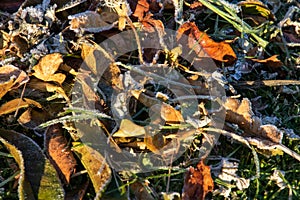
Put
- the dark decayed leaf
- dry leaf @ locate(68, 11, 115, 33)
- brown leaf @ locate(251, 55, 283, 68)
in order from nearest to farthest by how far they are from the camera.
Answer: the dark decayed leaf → dry leaf @ locate(68, 11, 115, 33) → brown leaf @ locate(251, 55, 283, 68)

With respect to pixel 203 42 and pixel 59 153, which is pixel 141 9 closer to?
pixel 203 42

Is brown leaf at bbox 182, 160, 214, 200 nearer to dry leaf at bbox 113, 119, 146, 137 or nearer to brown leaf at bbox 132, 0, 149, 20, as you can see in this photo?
dry leaf at bbox 113, 119, 146, 137

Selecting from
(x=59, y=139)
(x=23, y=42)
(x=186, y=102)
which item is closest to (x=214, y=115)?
(x=186, y=102)

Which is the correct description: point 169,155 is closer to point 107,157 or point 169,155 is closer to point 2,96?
point 107,157

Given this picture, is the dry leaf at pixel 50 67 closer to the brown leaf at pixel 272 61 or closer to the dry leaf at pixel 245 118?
the dry leaf at pixel 245 118

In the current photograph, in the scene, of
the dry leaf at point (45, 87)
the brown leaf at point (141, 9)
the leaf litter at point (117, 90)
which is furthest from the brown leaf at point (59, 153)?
the brown leaf at point (141, 9)

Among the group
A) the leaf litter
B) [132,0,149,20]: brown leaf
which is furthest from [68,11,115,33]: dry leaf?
[132,0,149,20]: brown leaf
